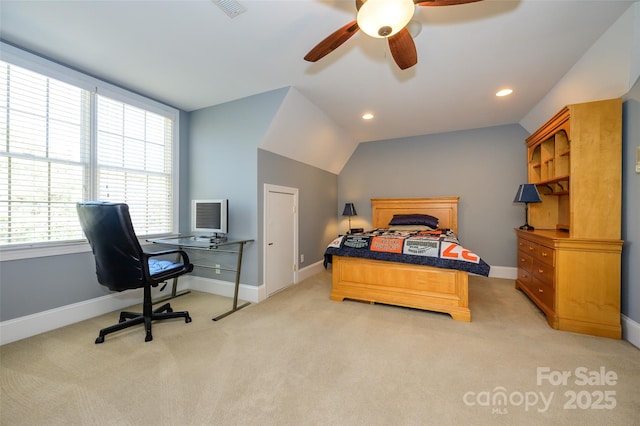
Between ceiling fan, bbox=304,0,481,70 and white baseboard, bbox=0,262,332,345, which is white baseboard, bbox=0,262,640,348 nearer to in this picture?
white baseboard, bbox=0,262,332,345

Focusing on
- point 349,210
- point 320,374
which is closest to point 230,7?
point 320,374

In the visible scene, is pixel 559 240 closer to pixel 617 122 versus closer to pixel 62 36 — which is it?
pixel 617 122

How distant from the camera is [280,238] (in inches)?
143

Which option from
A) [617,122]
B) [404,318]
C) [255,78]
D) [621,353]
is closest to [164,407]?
[404,318]

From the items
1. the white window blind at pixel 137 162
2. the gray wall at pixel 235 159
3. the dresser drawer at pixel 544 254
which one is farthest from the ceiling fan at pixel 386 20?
the white window blind at pixel 137 162

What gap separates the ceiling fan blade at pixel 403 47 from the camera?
1.61m

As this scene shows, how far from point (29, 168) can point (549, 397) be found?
4.60m

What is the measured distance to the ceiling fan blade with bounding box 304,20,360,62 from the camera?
1.56 m

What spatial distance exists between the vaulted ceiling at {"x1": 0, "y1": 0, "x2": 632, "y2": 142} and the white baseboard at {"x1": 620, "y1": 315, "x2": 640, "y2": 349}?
2.52 meters

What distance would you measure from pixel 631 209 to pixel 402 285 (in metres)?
2.19

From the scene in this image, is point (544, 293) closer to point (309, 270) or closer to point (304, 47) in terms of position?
point (309, 270)

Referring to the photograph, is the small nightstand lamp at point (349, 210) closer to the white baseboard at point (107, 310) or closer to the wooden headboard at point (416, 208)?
the wooden headboard at point (416, 208)

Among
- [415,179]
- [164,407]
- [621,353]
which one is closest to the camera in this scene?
[164,407]

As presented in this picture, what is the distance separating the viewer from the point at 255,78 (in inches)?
109
